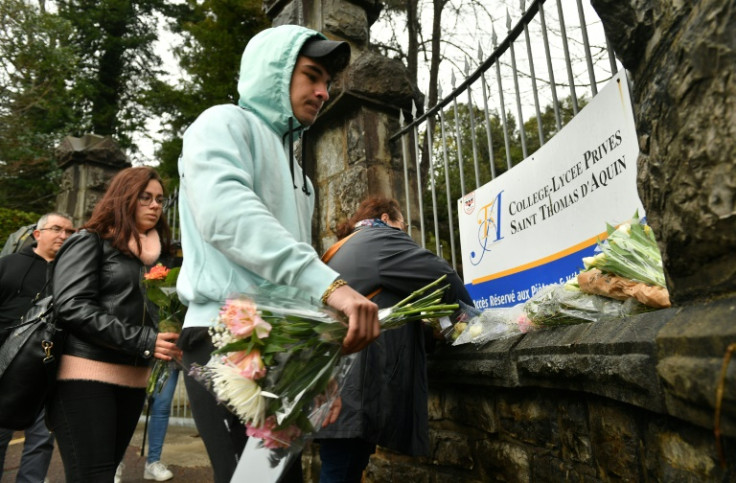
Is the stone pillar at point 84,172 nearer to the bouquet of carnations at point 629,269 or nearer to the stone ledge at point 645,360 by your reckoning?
the stone ledge at point 645,360

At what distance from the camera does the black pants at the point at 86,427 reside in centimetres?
193

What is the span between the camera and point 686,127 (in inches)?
40.8

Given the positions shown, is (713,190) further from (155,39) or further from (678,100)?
(155,39)

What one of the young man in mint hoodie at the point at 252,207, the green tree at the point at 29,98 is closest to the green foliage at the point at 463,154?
the young man in mint hoodie at the point at 252,207

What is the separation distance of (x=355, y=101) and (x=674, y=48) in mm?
3118

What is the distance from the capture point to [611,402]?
1.57 m

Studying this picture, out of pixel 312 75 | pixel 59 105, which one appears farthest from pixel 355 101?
pixel 59 105

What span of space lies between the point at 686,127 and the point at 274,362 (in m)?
1.06

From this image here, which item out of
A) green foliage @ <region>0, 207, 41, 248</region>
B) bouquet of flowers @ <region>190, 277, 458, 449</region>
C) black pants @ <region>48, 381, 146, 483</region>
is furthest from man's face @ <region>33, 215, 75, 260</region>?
green foliage @ <region>0, 207, 41, 248</region>

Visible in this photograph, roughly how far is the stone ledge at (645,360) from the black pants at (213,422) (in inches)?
36.8

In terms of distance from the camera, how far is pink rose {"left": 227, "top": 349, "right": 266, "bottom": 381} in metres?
1.29

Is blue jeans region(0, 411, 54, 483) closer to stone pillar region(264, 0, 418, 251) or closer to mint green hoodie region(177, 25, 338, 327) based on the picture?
stone pillar region(264, 0, 418, 251)

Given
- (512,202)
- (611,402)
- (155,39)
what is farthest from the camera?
(155,39)

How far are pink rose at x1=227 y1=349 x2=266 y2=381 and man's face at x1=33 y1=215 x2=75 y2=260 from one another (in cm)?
322
